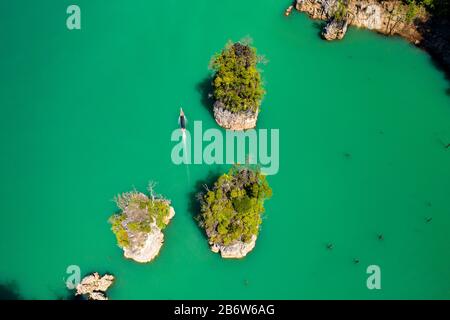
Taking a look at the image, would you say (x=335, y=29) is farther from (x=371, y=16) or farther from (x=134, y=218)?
(x=134, y=218)

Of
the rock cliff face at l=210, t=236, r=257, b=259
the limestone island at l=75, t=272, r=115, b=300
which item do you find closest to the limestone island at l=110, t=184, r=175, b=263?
the limestone island at l=75, t=272, r=115, b=300

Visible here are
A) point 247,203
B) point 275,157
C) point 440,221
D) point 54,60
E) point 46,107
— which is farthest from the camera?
point 54,60

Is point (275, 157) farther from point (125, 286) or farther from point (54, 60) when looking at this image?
point (54, 60)

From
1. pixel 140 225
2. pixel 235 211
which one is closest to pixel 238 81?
pixel 235 211

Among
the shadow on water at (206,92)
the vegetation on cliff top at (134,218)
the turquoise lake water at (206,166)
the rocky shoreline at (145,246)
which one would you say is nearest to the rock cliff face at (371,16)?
the turquoise lake water at (206,166)

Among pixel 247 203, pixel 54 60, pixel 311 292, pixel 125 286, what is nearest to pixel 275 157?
pixel 247 203

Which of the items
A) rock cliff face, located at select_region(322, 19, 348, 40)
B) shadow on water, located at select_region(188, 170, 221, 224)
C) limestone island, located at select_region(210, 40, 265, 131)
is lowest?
shadow on water, located at select_region(188, 170, 221, 224)

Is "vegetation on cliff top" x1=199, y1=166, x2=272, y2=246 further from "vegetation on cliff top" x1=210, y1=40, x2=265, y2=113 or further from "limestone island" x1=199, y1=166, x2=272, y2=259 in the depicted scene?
"vegetation on cliff top" x1=210, y1=40, x2=265, y2=113
